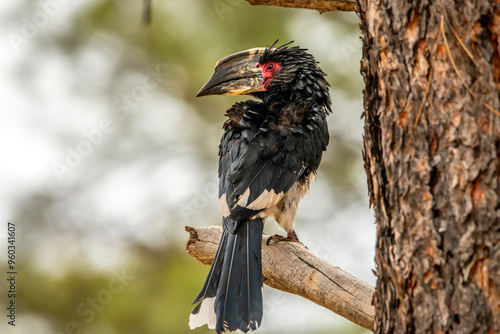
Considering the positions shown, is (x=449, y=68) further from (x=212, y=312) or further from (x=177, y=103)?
(x=177, y=103)

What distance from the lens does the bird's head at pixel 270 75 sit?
3.38 m

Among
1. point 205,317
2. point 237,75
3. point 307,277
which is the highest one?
point 237,75

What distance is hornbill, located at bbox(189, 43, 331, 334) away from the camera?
7.68 ft

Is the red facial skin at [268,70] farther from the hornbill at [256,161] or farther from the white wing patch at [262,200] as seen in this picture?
the white wing patch at [262,200]

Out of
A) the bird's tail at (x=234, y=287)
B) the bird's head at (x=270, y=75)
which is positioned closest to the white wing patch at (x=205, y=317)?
the bird's tail at (x=234, y=287)

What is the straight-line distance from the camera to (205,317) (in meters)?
2.34

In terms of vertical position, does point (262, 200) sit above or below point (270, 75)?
below

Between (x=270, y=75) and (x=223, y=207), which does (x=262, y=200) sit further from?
(x=270, y=75)

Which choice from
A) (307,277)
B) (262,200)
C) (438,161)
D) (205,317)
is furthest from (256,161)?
(438,161)

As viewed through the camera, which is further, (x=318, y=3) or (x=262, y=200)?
(x=262, y=200)

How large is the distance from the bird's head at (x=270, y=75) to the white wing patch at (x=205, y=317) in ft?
4.75

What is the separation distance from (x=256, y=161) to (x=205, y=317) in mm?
831

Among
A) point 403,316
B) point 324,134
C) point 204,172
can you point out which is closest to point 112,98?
point 204,172

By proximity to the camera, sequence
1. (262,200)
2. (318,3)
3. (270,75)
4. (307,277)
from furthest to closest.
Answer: (270,75)
(262,200)
(307,277)
(318,3)
